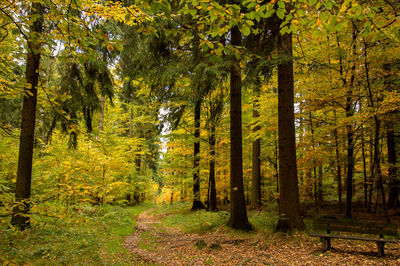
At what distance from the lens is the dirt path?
5020mm

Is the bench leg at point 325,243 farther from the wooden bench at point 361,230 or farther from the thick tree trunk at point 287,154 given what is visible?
the thick tree trunk at point 287,154

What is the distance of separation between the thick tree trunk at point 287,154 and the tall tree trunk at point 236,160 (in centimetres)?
138

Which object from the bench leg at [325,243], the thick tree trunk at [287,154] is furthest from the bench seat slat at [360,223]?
the thick tree trunk at [287,154]

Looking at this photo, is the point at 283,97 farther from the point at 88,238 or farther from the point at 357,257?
the point at 88,238

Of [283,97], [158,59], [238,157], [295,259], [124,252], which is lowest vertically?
[124,252]

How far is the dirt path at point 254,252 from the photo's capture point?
16.5 ft

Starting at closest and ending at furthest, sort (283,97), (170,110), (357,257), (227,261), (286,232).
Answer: (357,257) → (227,261) → (286,232) → (283,97) → (170,110)

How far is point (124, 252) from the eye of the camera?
6.74 m

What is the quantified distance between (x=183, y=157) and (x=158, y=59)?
7114mm

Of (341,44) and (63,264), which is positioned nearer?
(63,264)

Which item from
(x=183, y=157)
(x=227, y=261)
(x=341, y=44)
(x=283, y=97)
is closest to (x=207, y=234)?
(x=227, y=261)

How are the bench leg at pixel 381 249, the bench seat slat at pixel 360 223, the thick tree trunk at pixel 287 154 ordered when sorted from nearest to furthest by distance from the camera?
1. the bench leg at pixel 381 249
2. the bench seat slat at pixel 360 223
3. the thick tree trunk at pixel 287 154

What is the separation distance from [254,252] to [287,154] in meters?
2.92

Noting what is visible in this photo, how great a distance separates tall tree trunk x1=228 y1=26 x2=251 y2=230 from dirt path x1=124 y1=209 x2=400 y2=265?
720 millimetres
